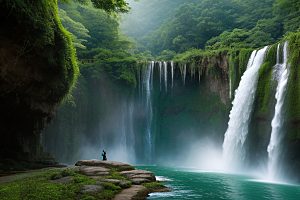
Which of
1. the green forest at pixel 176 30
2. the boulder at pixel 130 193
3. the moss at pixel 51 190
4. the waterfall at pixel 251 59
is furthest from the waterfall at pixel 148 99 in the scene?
the moss at pixel 51 190

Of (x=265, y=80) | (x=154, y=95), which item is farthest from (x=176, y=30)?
(x=265, y=80)

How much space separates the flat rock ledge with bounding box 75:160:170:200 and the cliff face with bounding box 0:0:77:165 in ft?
12.3

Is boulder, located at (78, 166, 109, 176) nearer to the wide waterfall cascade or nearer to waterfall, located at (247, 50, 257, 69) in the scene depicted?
the wide waterfall cascade

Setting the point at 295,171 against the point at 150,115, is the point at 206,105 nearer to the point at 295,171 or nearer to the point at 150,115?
the point at 150,115

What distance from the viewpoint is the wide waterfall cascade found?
60.7 ft

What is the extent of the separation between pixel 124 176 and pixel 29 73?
18.8 ft

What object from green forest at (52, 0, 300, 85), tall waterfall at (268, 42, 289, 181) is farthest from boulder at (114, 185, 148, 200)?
green forest at (52, 0, 300, 85)

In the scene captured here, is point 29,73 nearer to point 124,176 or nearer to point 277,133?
point 124,176

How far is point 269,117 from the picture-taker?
16.7 meters

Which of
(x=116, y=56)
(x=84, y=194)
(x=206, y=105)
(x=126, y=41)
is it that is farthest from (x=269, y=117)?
(x=126, y=41)

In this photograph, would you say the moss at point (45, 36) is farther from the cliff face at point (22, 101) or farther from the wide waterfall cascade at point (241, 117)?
the wide waterfall cascade at point (241, 117)

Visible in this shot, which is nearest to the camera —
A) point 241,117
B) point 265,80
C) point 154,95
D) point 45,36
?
point 45,36

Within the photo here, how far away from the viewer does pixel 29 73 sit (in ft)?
35.6

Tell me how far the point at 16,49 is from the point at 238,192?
9830 mm
